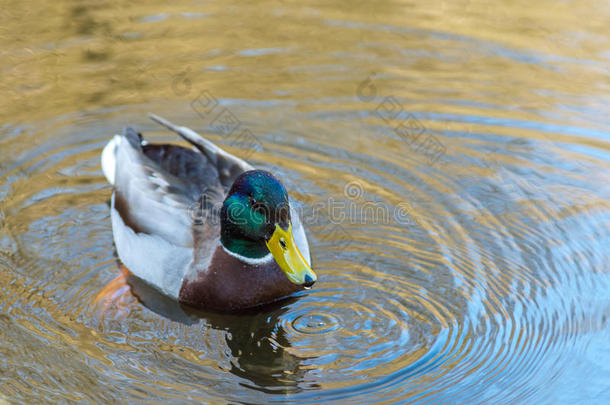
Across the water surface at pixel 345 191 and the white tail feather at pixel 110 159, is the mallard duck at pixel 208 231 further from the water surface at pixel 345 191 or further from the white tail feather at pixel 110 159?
the white tail feather at pixel 110 159

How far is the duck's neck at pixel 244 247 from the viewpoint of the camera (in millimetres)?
5742

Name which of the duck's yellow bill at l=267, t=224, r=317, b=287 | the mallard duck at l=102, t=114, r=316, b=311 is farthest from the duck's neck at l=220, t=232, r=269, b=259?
the duck's yellow bill at l=267, t=224, r=317, b=287

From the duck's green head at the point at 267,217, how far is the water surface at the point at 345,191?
0.47 m

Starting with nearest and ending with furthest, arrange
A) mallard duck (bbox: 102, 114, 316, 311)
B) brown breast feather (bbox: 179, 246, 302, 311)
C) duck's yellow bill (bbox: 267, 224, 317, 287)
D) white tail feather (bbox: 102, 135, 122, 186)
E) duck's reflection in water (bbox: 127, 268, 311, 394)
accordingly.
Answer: duck's reflection in water (bbox: 127, 268, 311, 394)
duck's yellow bill (bbox: 267, 224, 317, 287)
mallard duck (bbox: 102, 114, 316, 311)
brown breast feather (bbox: 179, 246, 302, 311)
white tail feather (bbox: 102, 135, 122, 186)

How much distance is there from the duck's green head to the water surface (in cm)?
47

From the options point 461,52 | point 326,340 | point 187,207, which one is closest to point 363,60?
point 461,52

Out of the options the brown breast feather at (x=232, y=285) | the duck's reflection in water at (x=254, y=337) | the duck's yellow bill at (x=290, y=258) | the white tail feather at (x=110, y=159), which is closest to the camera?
the duck's reflection in water at (x=254, y=337)

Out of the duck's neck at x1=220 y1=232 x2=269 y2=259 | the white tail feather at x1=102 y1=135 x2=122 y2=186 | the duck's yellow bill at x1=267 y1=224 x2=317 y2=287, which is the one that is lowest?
the white tail feather at x1=102 y1=135 x2=122 y2=186

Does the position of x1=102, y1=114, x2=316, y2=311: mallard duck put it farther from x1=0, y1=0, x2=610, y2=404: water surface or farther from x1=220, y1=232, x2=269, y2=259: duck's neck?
x1=0, y1=0, x2=610, y2=404: water surface

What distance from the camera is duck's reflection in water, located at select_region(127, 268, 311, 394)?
5031mm

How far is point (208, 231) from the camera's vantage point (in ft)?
19.5

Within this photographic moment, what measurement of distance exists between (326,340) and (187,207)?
1.44 metres

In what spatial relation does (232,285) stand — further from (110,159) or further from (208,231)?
(110,159)

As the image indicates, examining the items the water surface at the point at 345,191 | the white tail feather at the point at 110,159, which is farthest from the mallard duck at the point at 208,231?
the white tail feather at the point at 110,159
